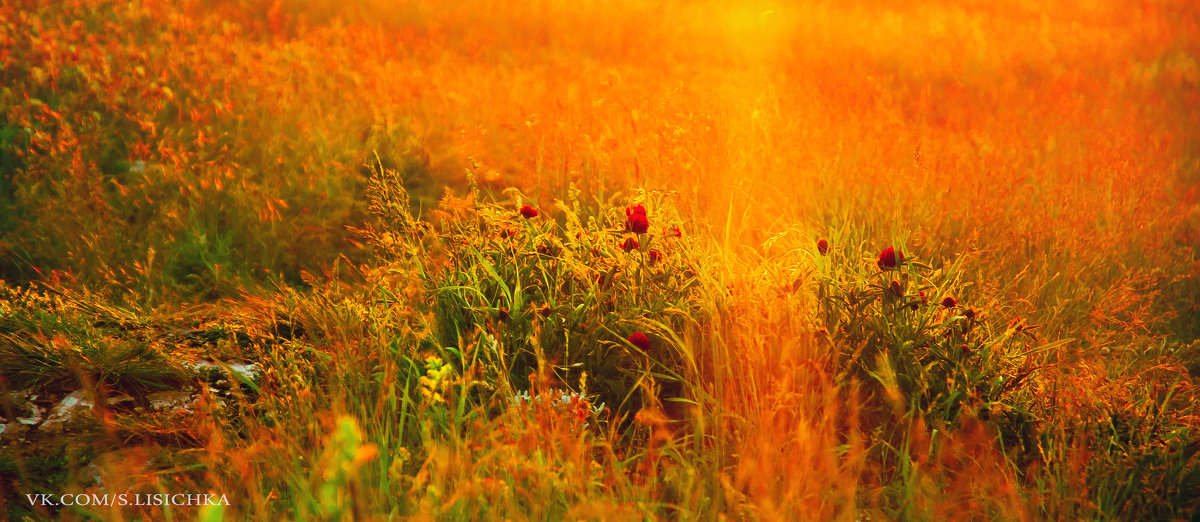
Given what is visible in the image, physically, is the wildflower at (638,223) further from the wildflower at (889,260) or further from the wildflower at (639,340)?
the wildflower at (889,260)

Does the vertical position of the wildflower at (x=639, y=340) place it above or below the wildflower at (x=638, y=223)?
below

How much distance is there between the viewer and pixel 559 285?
2.49 metres

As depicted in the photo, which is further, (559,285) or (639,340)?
(559,285)

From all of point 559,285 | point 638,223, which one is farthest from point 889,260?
point 559,285

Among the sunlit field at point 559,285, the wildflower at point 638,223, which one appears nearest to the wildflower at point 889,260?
the sunlit field at point 559,285

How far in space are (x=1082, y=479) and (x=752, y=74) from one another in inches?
211

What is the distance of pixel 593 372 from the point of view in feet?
7.91

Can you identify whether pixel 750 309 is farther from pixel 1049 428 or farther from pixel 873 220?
pixel 873 220

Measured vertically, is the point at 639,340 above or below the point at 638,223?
below

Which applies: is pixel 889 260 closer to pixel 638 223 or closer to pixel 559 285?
pixel 638 223

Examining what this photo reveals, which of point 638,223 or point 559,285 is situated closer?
point 638,223

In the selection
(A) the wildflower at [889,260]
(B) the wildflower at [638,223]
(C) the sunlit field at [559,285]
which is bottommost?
(C) the sunlit field at [559,285]

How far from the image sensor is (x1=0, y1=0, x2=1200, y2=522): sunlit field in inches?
76.3

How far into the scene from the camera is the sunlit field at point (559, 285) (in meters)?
1.94
